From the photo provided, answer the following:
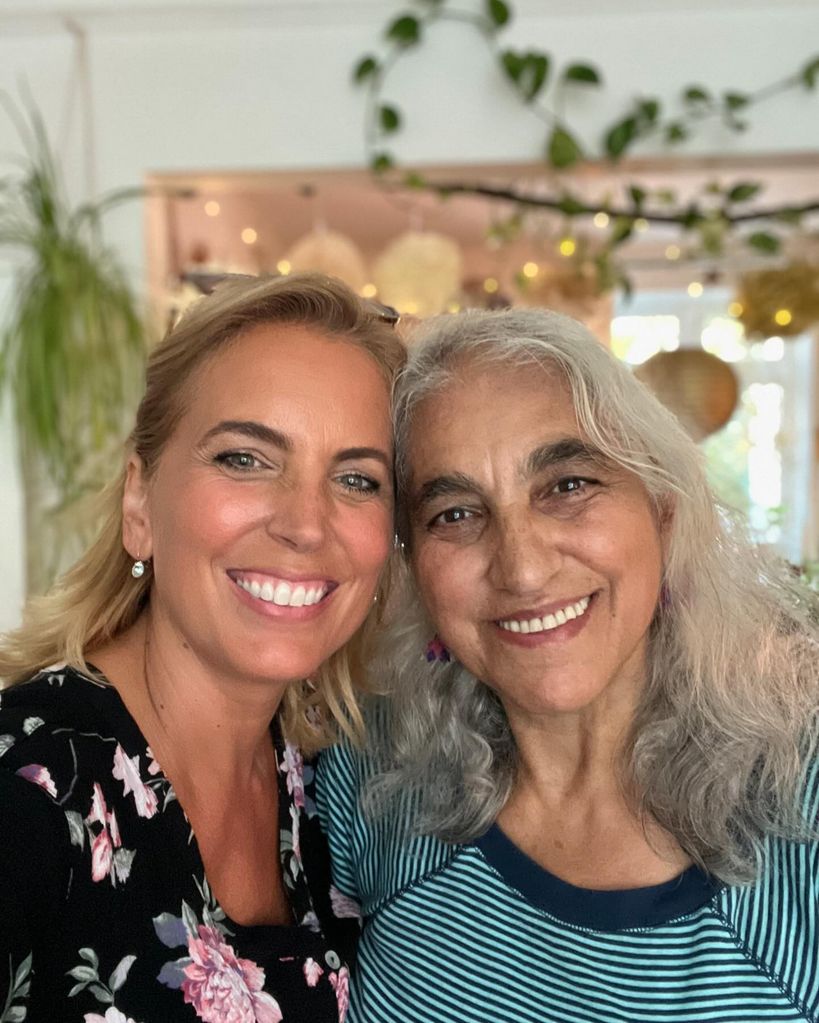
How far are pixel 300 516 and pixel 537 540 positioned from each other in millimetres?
296

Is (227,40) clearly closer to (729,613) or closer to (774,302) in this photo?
(774,302)

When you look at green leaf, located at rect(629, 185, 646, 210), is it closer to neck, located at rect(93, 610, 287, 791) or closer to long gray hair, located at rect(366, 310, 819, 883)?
long gray hair, located at rect(366, 310, 819, 883)

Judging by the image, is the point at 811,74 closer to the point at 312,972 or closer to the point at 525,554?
the point at 525,554

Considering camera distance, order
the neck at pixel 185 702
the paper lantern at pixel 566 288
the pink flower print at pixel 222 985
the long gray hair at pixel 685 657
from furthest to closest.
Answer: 1. the paper lantern at pixel 566 288
2. the neck at pixel 185 702
3. the long gray hair at pixel 685 657
4. the pink flower print at pixel 222 985

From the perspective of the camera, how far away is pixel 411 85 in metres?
3.15

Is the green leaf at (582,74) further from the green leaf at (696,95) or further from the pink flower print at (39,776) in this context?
the pink flower print at (39,776)

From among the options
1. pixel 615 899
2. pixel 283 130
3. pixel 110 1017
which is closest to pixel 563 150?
pixel 283 130

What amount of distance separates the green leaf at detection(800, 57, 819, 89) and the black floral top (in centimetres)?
276

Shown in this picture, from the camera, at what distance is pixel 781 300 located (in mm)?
3818

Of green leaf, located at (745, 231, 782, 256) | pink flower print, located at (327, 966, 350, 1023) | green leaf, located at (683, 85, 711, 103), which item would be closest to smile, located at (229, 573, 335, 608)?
pink flower print, located at (327, 966, 350, 1023)

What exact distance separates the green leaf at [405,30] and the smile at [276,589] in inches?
89.5

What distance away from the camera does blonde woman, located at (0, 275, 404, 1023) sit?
1.09 m

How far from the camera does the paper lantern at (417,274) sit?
4090mm

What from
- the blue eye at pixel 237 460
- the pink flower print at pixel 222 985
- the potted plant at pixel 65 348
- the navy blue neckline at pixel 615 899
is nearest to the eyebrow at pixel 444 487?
the blue eye at pixel 237 460
